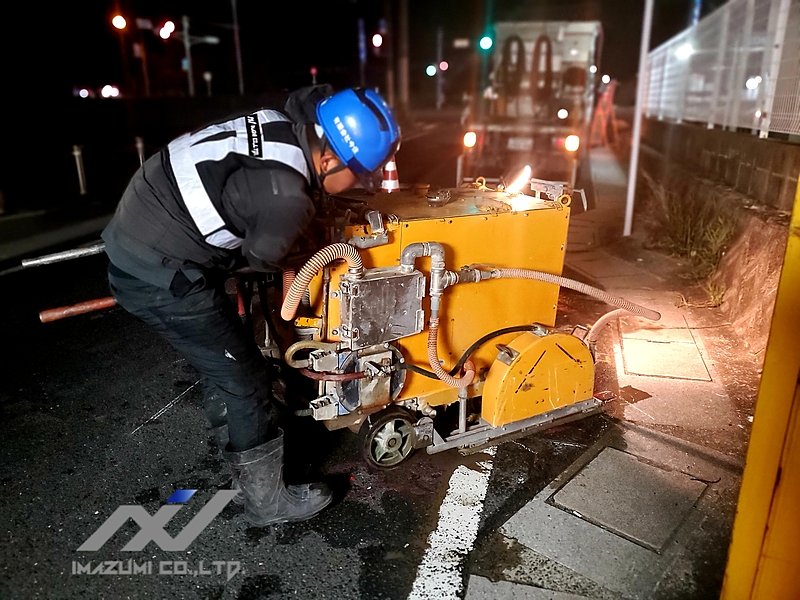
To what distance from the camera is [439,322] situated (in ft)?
10.8

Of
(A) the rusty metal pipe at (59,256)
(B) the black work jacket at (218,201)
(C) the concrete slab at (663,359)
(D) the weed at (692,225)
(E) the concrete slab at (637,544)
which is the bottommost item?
(E) the concrete slab at (637,544)

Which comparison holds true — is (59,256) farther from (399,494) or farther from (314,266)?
(399,494)

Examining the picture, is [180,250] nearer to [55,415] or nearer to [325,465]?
[325,465]

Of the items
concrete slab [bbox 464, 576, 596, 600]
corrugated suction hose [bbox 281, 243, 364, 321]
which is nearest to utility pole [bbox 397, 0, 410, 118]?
corrugated suction hose [bbox 281, 243, 364, 321]

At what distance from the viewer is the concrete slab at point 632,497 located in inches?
114

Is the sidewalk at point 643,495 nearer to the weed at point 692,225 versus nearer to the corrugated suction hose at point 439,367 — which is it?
the corrugated suction hose at point 439,367

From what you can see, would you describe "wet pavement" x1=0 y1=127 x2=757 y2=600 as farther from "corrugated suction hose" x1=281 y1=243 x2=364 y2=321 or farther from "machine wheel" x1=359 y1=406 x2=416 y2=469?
"corrugated suction hose" x1=281 y1=243 x2=364 y2=321

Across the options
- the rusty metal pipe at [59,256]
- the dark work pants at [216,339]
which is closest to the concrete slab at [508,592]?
the dark work pants at [216,339]

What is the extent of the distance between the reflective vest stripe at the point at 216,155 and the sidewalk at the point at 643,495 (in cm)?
186

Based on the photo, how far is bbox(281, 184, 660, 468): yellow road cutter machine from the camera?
2.95 meters
